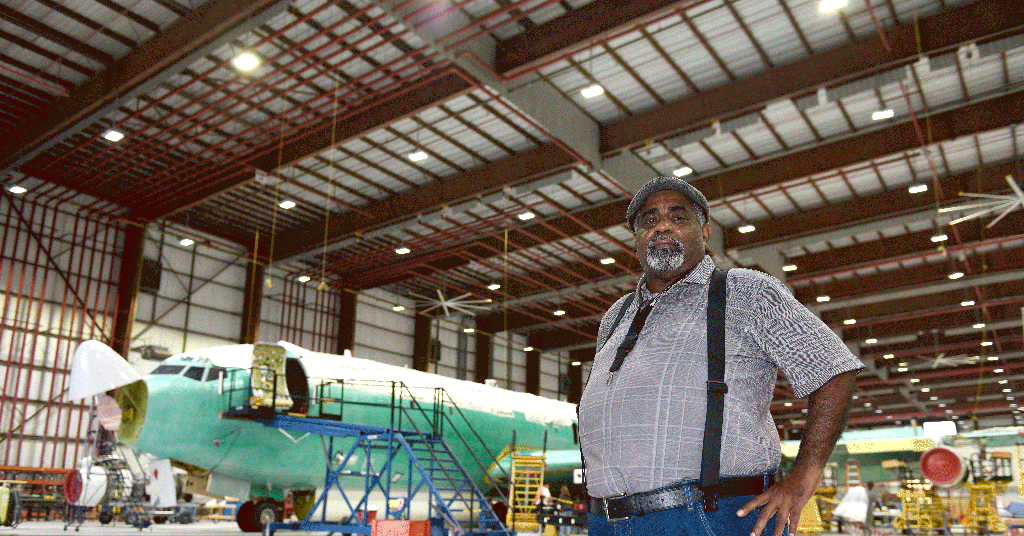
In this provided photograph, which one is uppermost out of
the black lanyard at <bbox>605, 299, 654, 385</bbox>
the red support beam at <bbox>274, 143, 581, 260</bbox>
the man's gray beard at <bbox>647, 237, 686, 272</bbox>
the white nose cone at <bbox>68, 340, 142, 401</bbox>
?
the red support beam at <bbox>274, 143, 581, 260</bbox>

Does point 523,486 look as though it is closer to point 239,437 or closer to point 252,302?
point 239,437

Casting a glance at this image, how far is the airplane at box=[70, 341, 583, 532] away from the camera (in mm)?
15828

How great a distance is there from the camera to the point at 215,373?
17062mm

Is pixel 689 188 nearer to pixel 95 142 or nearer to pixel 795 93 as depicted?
pixel 795 93

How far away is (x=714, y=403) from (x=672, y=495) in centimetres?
37

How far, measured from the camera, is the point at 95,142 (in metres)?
26.6

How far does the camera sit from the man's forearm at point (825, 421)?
9.08ft

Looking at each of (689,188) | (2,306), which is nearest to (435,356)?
(2,306)

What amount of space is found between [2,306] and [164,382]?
16.8m

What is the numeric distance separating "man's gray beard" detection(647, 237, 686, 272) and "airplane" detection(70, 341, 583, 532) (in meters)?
13.5

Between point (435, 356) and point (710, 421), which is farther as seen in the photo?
point (435, 356)

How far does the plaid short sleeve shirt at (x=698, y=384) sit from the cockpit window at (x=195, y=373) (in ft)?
50.5

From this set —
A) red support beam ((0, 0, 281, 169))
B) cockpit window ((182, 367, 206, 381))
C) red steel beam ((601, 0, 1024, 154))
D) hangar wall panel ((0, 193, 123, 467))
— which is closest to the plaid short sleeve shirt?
cockpit window ((182, 367, 206, 381))

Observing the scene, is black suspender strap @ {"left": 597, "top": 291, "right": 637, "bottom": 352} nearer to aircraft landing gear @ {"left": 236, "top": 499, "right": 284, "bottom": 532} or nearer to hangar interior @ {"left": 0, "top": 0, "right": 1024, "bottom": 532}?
hangar interior @ {"left": 0, "top": 0, "right": 1024, "bottom": 532}
